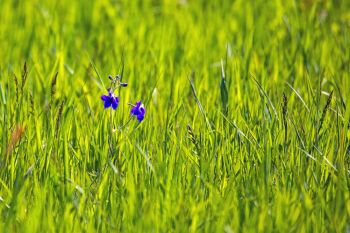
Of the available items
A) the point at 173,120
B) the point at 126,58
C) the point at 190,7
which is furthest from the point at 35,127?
the point at 190,7

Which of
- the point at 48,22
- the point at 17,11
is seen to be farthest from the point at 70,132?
the point at 17,11

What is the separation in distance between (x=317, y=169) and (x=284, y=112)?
241mm

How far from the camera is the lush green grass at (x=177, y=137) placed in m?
2.52

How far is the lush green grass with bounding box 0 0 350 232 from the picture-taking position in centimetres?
252

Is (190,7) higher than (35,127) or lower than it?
higher

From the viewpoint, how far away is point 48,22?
180 inches

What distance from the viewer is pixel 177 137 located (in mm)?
3002

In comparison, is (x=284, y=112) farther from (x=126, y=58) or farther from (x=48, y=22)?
(x=48, y=22)

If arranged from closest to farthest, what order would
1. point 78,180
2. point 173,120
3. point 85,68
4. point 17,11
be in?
point 78,180
point 173,120
point 85,68
point 17,11

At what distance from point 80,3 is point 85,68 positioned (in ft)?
3.77

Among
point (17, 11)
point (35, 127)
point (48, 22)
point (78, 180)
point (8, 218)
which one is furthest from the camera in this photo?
point (17, 11)

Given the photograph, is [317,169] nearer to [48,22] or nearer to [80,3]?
[48,22]

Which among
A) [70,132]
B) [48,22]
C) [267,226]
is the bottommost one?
[267,226]

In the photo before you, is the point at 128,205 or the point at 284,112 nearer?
the point at 128,205
